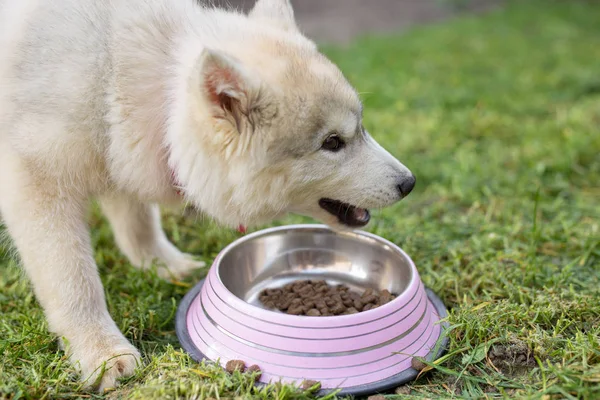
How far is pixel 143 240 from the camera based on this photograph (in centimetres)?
367

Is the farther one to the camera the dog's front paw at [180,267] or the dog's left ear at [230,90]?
the dog's front paw at [180,267]

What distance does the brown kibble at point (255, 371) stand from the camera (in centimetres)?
A: 250

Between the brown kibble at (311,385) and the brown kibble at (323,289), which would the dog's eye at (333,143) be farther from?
the brown kibble at (311,385)

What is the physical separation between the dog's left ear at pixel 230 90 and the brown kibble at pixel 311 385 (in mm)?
1045

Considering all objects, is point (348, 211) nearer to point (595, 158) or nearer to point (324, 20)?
point (595, 158)

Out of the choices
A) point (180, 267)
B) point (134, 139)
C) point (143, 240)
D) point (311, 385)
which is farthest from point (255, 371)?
point (143, 240)

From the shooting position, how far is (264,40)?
2.68 metres

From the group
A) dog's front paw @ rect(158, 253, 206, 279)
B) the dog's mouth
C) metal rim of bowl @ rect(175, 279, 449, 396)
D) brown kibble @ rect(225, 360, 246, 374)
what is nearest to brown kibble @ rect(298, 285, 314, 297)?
the dog's mouth

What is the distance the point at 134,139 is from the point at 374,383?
1.48 meters

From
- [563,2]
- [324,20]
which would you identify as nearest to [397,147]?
[324,20]

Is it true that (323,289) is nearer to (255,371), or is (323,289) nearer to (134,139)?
(255,371)

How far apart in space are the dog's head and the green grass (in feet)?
2.40

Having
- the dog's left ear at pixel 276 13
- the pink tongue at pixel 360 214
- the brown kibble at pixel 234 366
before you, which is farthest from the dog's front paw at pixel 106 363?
the dog's left ear at pixel 276 13

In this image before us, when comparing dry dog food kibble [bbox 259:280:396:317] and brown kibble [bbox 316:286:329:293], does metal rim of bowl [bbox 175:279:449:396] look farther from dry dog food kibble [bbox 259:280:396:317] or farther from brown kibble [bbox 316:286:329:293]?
brown kibble [bbox 316:286:329:293]
